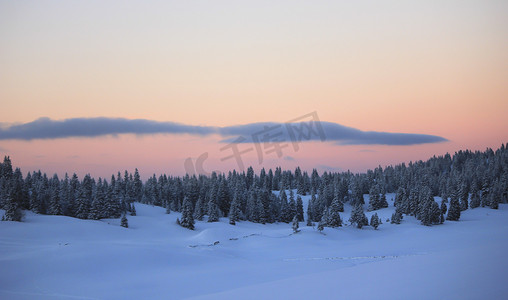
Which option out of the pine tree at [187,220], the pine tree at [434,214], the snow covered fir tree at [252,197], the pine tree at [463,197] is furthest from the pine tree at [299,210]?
the pine tree at [463,197]

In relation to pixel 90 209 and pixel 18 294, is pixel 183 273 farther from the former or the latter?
pixel 90 209

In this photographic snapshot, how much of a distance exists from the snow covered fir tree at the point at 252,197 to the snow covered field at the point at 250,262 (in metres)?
3.57

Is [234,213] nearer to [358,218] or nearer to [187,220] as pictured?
[187,220]

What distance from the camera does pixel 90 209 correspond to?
69188mm

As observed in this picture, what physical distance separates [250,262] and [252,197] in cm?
4560

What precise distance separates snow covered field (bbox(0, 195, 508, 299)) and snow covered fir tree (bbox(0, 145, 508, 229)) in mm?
3574

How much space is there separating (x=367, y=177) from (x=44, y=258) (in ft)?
357

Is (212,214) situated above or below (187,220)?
below

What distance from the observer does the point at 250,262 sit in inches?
1455

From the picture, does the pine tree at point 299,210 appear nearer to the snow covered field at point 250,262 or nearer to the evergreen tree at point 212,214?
the snow covered field at point 250,262

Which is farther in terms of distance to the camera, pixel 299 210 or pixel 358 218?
pixel 299 210

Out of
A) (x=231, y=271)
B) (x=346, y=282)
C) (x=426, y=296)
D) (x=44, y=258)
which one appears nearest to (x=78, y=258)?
(x=44, y=258)

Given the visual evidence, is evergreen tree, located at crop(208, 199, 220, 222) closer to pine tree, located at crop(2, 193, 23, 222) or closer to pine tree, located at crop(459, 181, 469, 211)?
pine tree, located at crop(2, 193, 23, 222)

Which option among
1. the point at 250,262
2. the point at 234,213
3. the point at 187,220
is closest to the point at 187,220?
the point at 187,220
